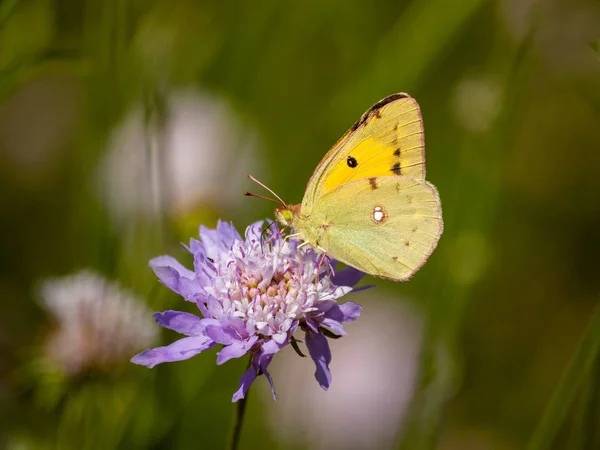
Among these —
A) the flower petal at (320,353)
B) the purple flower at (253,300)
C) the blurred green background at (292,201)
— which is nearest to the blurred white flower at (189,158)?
the blurred green background at (292,201)

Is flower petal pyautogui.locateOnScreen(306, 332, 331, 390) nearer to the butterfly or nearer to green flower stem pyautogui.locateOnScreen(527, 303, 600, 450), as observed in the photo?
the butterfly

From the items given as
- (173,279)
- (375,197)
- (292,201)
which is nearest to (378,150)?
(375,197)

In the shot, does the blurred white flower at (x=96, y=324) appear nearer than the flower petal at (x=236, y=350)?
No

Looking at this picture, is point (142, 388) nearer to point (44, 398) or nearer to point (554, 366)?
point (44, 398)

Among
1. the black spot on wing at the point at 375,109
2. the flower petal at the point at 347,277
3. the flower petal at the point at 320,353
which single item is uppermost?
the black spot on wing at the point at 375,109

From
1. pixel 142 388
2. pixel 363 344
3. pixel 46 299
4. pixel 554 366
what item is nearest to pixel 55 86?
pixel 46 299

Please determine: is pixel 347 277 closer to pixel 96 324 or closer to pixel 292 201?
pixel 96 324

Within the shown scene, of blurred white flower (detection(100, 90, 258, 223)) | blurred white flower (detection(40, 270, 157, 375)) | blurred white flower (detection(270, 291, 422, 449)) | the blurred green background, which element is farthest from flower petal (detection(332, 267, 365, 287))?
blurred white flower (detection(100, 90, 258, 223))

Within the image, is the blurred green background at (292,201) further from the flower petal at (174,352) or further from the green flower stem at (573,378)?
the flower petal at (174,352)

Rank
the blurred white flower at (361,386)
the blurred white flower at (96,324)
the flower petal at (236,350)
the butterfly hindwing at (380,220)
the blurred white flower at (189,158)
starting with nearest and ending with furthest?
1. the flower petal at (236,350)
2. the butterfly hindwing at (380,220)
3. the blurred white flower at (96,324)
4. the blurred white flower at (361,386)
5. the blurred white flower at (189,158)
